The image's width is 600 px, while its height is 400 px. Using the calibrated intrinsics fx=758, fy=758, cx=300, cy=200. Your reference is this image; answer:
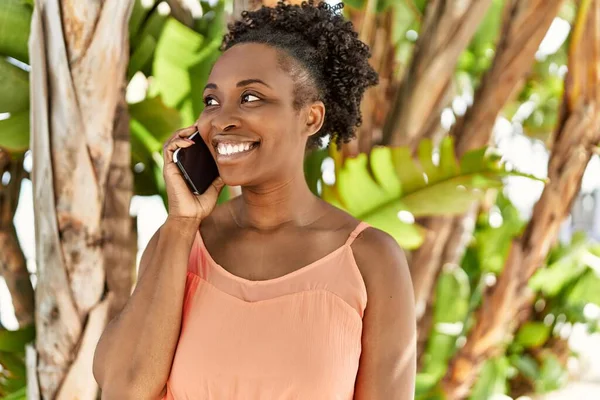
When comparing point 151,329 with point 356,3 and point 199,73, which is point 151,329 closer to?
point 199,73

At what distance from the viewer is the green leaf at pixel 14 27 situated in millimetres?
1852

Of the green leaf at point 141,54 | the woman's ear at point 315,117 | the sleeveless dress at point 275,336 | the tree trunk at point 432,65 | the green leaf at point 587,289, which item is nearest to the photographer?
the sleeveless dress at point 275,336

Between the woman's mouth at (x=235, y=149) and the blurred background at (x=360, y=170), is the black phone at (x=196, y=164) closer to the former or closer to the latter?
the woman's mouth at (x=235, y=149)

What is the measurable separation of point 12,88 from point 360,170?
0.90 m

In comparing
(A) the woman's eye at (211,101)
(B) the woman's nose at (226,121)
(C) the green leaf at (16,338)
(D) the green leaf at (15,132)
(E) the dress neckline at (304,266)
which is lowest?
(C) the green leaf at (16,338)

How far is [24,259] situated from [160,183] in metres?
0.41

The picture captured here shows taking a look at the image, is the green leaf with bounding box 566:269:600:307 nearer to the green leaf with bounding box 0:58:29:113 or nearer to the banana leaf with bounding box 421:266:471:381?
the banana leaf with bounding box 421:266:471:381

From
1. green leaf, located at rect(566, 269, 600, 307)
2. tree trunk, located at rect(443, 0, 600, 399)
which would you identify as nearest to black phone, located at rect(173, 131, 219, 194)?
tree trunk, located at rect(443, 0, 600, 399)

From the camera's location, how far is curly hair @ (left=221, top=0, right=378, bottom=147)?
127cm

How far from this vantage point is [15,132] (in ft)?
6.07

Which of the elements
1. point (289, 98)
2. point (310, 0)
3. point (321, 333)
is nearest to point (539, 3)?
point (310, 0)

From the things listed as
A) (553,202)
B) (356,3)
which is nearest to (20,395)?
(356,3)

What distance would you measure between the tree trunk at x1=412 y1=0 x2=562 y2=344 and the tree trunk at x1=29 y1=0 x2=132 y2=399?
1067 mm

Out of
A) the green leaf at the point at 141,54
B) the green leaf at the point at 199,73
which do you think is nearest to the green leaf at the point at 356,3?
the green leaf at the point at 199,73
